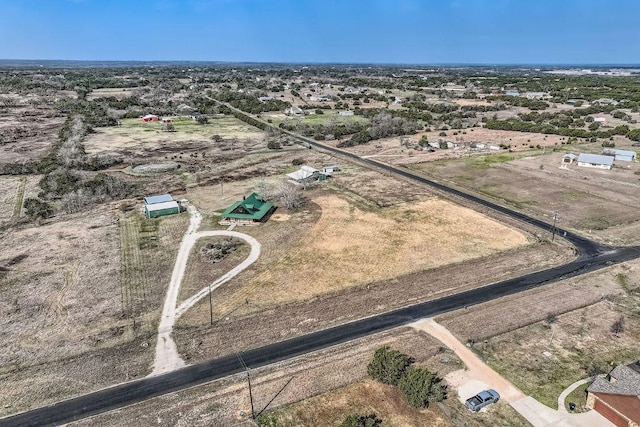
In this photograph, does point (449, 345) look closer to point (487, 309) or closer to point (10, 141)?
point (487, 309)

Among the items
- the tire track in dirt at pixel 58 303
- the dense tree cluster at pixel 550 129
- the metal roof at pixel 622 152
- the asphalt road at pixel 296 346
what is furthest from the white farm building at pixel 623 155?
the tire track in dirt at pixel 58 303

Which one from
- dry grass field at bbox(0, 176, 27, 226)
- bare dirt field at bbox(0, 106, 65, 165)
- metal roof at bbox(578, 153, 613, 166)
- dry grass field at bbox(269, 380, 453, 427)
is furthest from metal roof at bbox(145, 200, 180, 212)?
metal roof at bbox(578, 153, 613, 166)

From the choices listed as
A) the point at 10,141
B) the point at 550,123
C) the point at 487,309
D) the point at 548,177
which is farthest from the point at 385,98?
the point at 487,309

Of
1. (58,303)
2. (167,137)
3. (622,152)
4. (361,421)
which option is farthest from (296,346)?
(167,137)

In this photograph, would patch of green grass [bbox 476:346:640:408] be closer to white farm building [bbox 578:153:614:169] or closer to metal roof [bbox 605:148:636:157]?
white farm building [bbox 578:153:614:169]

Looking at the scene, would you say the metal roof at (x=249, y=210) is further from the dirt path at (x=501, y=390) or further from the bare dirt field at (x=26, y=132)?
the bare dirt field at (x=26, y=132)
